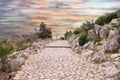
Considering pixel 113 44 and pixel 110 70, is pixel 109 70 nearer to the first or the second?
pixel 110 70

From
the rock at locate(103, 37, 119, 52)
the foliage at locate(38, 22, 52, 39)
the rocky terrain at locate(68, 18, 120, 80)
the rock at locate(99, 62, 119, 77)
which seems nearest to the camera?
the rock at locate(99, 62, 119, 77)

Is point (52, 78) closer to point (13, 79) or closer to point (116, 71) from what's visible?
point (13, 79)

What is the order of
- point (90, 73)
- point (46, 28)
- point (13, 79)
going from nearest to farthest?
point (13, 79)
point (90, 73)
point (46, 28)

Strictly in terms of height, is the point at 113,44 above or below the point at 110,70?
above

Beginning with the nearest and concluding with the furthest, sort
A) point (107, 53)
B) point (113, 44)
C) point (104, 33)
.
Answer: point (107, 53) < point (113, 44) < point (104, 33)

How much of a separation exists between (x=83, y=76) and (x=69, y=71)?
69.1 inches

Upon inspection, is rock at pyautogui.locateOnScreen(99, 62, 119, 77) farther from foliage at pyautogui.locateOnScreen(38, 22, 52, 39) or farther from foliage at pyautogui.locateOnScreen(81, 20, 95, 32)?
foliage at pyautogui.locateOnScreen(38, 22, 52, 39)

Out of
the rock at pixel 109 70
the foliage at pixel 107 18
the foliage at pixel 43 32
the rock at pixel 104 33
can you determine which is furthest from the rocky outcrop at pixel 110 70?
the foliage at pixel 43 32

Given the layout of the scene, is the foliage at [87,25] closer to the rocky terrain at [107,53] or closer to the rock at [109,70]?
the rocky terrain at [107,53]

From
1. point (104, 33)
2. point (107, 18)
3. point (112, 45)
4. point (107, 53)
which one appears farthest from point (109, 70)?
point (107, 18)

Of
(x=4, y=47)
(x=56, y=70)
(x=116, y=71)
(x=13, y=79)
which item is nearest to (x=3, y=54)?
(x=4, y=47)

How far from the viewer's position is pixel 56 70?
56.0ft

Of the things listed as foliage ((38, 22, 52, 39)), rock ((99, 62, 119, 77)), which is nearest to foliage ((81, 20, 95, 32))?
rock ((99, 62, 119, 77))

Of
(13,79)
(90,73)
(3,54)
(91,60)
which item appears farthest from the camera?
(3,54)
